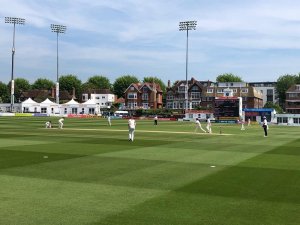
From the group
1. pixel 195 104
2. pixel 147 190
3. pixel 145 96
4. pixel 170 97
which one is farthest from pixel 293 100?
pixel 147 190

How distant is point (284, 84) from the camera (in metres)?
167

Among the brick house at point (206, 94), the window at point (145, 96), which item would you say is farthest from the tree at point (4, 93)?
the brick house at point (206, 94)

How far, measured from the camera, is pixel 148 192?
37.7 ft

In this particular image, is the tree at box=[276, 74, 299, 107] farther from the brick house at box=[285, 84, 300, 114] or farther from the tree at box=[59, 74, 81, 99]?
the tree at box=[59, 74, 81, 99]

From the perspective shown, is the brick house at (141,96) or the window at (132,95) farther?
the window at (132,95)

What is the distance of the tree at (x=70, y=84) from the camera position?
604 ft

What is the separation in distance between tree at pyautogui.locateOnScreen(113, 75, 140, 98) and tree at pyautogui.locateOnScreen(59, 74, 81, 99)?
16.2 meters

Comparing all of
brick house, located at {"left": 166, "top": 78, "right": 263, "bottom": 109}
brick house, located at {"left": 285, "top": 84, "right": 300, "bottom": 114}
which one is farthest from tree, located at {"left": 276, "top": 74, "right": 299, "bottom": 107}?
brick house, located at {"left": 285, "top": 84, "right": 300, "bottom": 114}

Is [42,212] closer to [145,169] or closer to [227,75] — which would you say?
[145,169]

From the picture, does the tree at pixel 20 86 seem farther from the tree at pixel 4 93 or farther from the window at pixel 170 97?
the window at pixel 170 97

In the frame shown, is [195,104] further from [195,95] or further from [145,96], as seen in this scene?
[145,96]

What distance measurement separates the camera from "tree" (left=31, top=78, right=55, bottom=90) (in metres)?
197

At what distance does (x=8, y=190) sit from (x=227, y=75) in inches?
6910

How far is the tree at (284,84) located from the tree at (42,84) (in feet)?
334
